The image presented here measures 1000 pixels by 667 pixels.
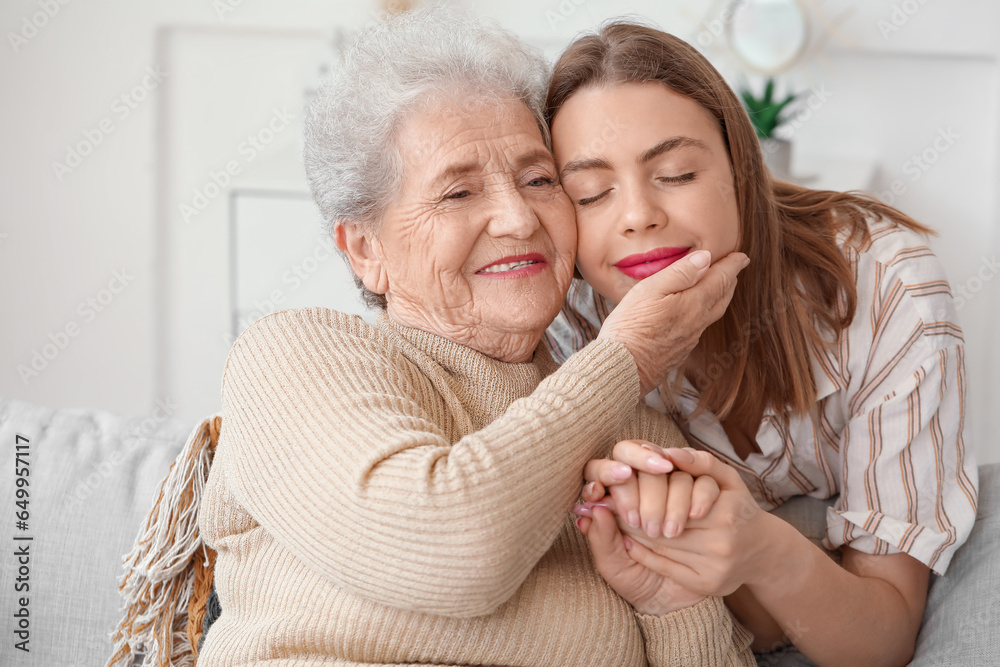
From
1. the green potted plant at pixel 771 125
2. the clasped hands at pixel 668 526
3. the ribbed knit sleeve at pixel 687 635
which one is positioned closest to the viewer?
the clasped hands at pixel 668 526

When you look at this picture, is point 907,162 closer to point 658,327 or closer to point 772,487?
point 772,487

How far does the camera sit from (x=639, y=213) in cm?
137

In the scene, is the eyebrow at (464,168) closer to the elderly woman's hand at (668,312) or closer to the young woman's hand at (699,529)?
the elderly woman's hand at (668,312)

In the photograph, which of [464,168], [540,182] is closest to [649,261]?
[540,182]

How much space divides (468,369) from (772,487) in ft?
2.23

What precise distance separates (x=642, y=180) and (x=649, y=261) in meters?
0.13

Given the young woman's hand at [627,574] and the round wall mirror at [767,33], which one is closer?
the young woman's hand at [627,574]

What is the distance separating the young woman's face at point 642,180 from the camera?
54.6 inches

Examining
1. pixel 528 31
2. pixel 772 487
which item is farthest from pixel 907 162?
pixel 772 487

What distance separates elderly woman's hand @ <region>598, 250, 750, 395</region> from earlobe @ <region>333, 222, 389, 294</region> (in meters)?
0.38

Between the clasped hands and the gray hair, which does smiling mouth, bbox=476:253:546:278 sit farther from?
the clasped hands

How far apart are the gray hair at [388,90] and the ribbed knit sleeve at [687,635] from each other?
29.2 inches

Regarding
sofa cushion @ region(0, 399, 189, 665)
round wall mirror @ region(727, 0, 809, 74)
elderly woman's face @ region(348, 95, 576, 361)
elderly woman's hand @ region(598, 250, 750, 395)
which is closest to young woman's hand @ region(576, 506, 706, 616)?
elderly woman's hand @ region(598, 250, 750, 395)

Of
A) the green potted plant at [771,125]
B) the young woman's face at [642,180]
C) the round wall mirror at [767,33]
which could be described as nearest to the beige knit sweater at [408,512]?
the young woman's face at [642,180]
